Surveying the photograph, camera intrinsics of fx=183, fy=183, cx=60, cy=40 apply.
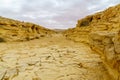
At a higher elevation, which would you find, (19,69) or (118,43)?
(118,43)

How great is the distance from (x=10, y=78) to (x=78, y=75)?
1.97 meters

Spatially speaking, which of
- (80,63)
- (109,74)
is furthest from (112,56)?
(80,63)

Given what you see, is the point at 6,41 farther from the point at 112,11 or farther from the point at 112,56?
the point at 112,56

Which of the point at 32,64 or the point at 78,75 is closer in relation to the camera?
the point at 78,75

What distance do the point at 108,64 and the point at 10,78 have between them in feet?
9.19

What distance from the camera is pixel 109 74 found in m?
5.08

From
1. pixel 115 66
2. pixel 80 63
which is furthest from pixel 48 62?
pixel 115 66

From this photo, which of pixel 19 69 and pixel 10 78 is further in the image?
pixel 19 69

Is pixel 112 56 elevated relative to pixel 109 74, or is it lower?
elevated

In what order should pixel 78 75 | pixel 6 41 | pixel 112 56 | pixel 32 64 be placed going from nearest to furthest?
pixel 112 56 → pixel 78 75 → pixel 32 64 → pixel 6 41

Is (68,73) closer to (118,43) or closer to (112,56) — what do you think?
(112,56)

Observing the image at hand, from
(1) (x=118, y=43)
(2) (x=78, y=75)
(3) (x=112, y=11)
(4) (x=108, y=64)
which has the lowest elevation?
(2) (x=78, y=75)

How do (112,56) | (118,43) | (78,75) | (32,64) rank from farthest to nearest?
(32,64) → (78,75) → (112,56) → (118,43)

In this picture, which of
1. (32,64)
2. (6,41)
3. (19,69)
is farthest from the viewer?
(6,41)
